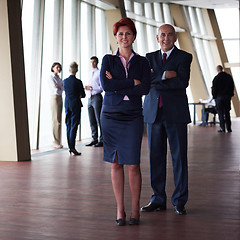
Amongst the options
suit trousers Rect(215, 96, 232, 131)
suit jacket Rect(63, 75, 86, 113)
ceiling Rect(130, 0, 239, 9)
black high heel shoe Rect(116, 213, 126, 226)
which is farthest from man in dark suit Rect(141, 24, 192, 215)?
ceiling Rect(130, 0, 239, 9)

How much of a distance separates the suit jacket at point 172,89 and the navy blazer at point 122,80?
0.35 meters

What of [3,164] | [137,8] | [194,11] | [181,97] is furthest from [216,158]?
[194,11]

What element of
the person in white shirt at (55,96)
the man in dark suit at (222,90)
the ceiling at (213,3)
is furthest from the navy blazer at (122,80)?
the ceiling at (213,3)

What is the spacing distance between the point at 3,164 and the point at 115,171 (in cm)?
362

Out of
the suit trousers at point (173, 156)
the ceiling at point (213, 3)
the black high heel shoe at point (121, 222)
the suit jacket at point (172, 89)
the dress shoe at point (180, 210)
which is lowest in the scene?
the dress shoe at point (180, 210)

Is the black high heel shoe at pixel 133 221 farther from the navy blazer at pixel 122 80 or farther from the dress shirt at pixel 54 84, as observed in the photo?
the dress shirt at pixel 54 84

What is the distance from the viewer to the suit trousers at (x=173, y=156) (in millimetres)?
3900

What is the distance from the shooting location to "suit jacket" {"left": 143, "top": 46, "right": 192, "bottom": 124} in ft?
12.7

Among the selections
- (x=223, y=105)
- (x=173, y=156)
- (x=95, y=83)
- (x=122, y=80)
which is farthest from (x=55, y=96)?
(x=223, y=105)

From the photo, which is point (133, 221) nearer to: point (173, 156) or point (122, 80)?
point (173, 156)

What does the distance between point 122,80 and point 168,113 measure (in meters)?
0.62

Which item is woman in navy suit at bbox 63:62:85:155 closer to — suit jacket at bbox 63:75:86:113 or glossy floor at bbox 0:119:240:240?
suit jacket at bbox 63:75:86:113

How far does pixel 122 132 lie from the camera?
3477mm

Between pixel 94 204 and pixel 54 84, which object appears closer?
pixel 94 204
